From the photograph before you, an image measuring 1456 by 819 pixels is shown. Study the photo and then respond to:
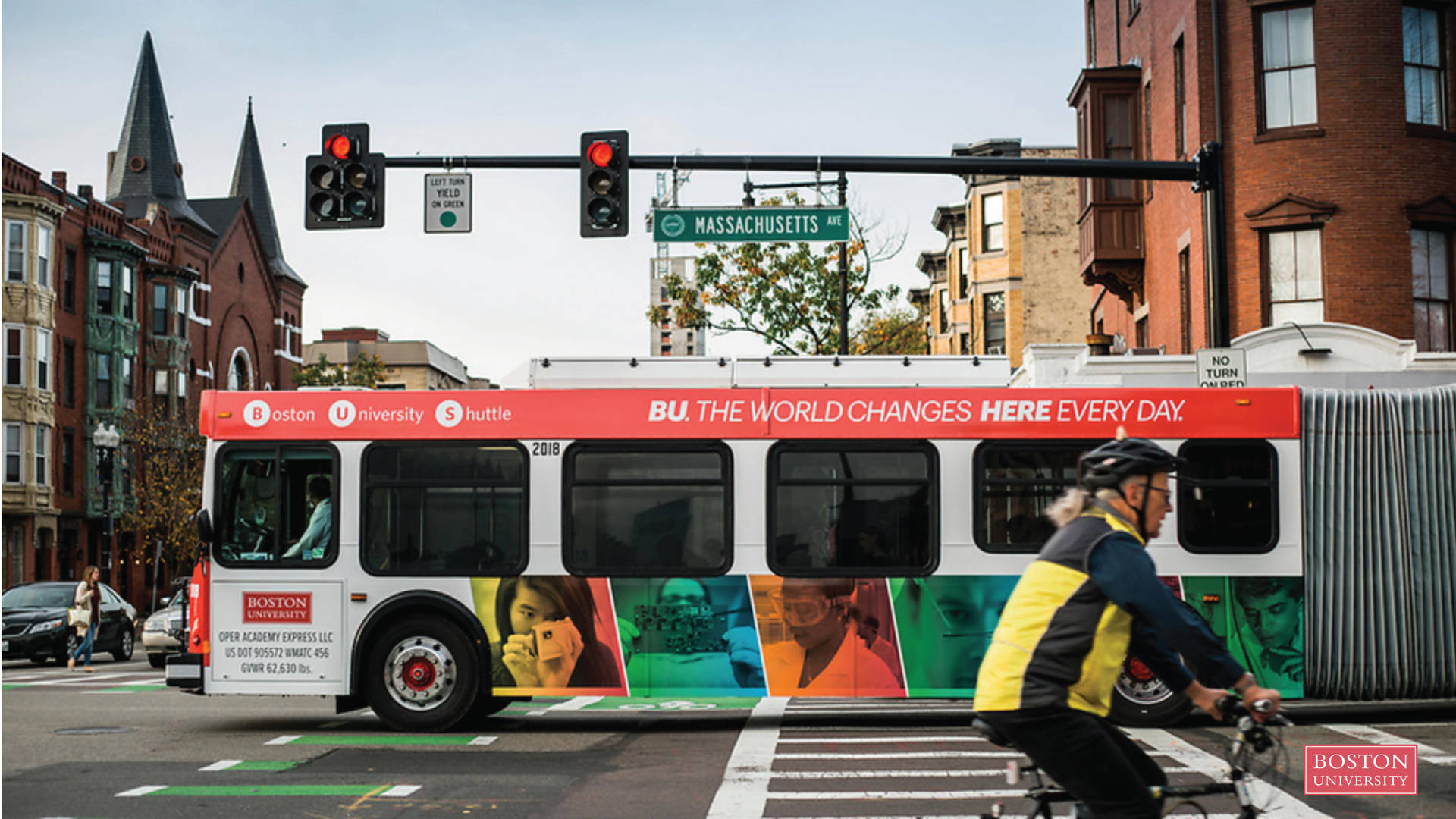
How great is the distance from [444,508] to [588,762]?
296cm

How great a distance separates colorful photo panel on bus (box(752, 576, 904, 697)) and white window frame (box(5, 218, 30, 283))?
136ft

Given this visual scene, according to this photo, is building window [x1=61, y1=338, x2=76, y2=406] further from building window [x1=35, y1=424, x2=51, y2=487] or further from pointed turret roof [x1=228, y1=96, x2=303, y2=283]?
pointed turret roof [x1=228, y1=96, x2=303, y2=283]

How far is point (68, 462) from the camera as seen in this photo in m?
A: 51.5

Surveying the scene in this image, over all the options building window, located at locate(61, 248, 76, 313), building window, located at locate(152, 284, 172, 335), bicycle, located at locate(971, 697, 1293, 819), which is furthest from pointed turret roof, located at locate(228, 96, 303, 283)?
bicycle, located at locate(971, 697, 1293, 819)

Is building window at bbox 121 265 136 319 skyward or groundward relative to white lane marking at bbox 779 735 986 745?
skyward

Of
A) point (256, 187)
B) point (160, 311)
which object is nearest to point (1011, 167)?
point (160, 311)

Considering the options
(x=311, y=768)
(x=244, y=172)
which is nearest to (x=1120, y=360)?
(x=311, y=768)

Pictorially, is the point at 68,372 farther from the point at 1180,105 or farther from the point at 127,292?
the point at 1180,105

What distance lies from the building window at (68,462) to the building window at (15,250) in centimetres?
558

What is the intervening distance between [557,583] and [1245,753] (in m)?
8.27

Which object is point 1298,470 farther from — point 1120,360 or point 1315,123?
point 1315,123

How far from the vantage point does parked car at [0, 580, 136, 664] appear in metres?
25.8

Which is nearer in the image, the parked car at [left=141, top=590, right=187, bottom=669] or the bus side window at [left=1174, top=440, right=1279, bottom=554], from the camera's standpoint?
the bus side window at [left=1174, top=440, right=1279, bottom=554]

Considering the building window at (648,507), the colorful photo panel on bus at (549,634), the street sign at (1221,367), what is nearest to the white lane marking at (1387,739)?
the street sign at (1221,367)
